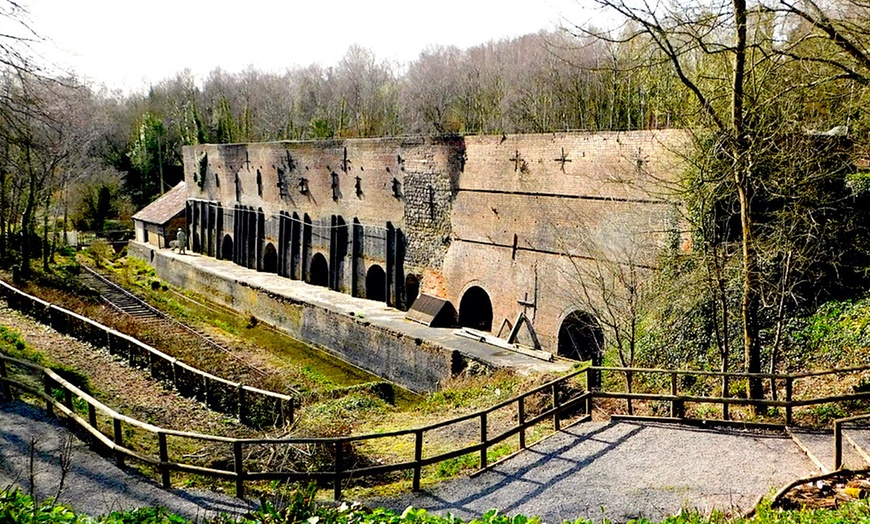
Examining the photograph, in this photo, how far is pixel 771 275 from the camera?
12.0 metres

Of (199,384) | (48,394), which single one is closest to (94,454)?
(48,394)

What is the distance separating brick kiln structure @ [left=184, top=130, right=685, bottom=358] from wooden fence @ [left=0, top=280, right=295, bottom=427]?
662 cm

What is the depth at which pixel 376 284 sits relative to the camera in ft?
82.8

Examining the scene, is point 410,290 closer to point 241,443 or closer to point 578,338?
point 578,338

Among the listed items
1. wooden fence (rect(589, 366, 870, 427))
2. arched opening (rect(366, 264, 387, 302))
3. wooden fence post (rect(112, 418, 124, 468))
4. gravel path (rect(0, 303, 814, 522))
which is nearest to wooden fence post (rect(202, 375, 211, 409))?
gravel path (rect(0, 303, 814, 522))

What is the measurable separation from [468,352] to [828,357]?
803 centimetres

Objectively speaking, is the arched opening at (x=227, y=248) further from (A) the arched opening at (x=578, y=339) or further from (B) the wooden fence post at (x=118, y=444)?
(B) the wooden fence post at (x=118, y=444)

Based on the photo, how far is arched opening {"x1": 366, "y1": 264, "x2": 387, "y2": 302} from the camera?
24.9 m

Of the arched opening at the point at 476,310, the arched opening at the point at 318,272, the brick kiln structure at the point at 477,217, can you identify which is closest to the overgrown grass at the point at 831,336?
the brick kiln structure at the point at 477,217

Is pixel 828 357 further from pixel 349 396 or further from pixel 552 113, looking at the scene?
pixel 552 113

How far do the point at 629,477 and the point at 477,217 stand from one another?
12.8 metres

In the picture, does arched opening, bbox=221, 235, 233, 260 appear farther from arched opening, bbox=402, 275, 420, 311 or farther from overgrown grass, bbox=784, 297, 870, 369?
overgrown grass, bbox=784, 297, 870, 369

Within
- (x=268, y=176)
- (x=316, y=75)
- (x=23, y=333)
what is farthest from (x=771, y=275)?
A: (x=316, y=75)

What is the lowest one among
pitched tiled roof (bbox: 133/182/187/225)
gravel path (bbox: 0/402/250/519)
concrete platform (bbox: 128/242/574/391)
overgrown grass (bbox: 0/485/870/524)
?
concrete platform (bbox: 128/242/574/391)
